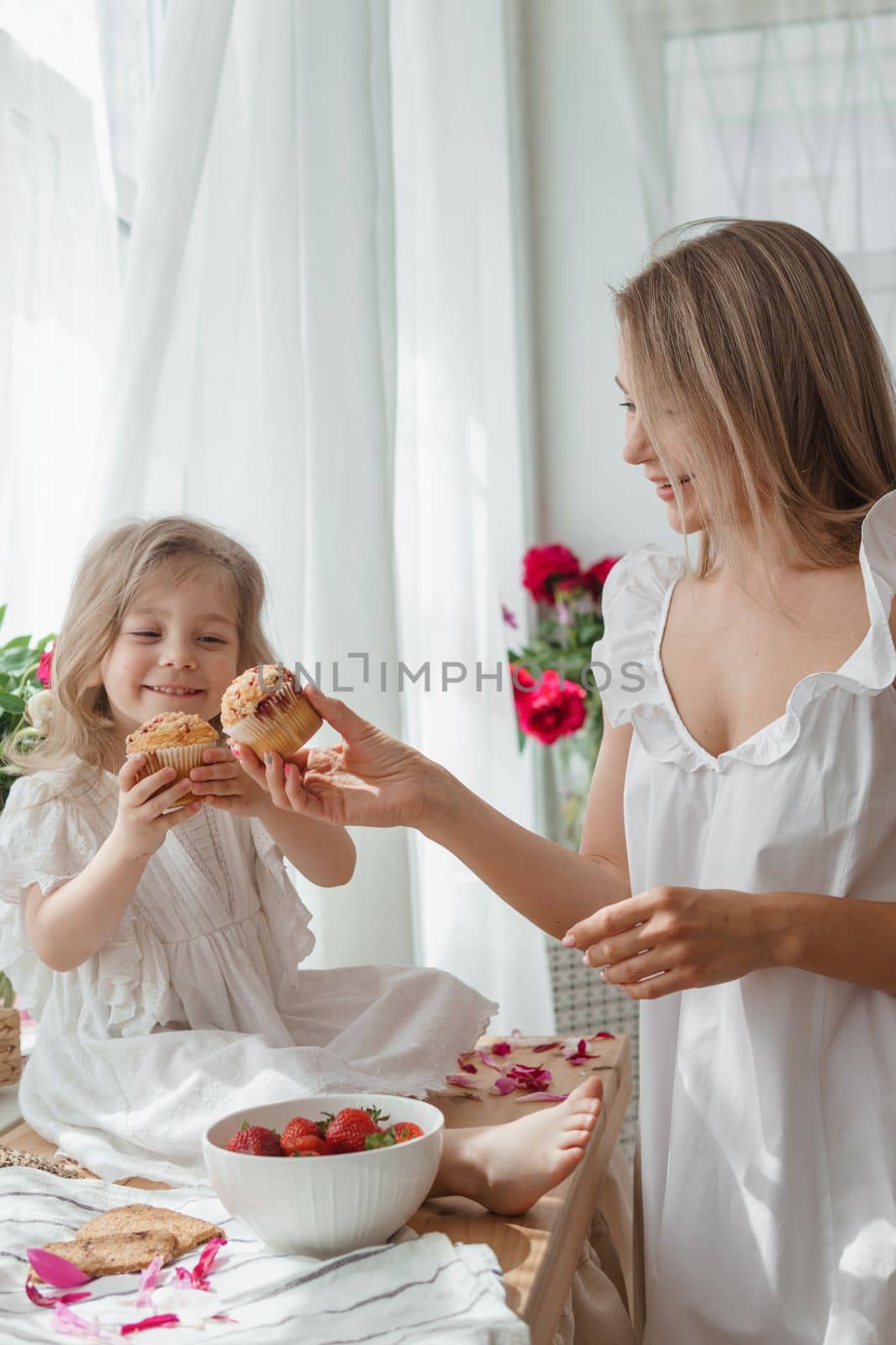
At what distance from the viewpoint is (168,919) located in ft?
4.85

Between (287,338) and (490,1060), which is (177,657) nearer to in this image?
(287,338)

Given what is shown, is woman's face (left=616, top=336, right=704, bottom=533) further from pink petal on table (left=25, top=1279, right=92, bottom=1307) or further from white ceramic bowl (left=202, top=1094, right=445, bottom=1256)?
pink petal on table (left=25, top=1279, right=92, bottom=1307)

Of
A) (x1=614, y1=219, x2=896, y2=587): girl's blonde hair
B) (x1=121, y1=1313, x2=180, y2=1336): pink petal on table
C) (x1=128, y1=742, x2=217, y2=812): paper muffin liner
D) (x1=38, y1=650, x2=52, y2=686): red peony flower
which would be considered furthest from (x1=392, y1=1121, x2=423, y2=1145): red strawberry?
(x1=38, y1=650, x2=52, y2=686): red peony flower

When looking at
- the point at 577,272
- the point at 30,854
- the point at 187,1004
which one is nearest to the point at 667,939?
the point at 187,1004

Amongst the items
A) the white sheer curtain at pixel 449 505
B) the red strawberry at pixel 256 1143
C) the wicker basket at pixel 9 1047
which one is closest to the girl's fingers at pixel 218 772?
the red strawberry at pixel 256 1143

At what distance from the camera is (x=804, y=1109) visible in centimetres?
116

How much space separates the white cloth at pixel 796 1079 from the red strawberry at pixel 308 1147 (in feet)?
1.31

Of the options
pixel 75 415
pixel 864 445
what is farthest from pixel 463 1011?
pixel 75 415

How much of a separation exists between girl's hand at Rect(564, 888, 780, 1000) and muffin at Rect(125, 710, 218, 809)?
1.58 ft

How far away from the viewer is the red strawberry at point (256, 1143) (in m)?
0.99

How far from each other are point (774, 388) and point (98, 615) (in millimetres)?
824

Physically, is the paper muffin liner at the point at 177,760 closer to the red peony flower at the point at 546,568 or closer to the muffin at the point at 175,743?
the muffin at the point at 175,743

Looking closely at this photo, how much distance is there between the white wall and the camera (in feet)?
12.0

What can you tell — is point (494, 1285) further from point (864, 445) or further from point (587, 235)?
point (587, 235)
